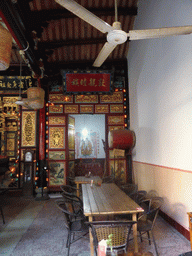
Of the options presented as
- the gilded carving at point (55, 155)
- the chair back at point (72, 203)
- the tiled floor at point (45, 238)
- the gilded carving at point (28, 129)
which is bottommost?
the tiled floor at point (45, 238)

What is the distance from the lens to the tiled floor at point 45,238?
9.30 feet

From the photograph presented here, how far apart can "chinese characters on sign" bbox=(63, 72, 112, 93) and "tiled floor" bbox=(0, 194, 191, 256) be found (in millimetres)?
4070

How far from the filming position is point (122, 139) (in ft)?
19.9

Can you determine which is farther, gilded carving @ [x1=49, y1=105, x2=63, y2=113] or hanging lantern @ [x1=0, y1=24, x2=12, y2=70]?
gilded carving @ [x1=49, y1=105, x2=63, y2=113]

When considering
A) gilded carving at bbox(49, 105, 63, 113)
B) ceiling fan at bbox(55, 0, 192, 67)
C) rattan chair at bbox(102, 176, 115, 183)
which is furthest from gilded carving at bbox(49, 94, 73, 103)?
ceiling fan at bbox(55, 0, 192, 67)

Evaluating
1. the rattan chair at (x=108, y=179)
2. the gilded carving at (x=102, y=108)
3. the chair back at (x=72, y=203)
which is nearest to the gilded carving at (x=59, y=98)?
the gilded carving at (x=102, y=108)

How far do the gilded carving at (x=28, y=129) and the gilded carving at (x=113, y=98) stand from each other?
8.81ft

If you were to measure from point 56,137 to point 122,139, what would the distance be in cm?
259

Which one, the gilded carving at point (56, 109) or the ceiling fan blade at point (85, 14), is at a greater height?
the ceiling fan blade at point (85, 14)

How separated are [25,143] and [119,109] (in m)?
3.76

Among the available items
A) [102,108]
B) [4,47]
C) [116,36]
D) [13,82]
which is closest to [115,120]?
[102,108]

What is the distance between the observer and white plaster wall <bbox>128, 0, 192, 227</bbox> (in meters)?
Answer: 3.23

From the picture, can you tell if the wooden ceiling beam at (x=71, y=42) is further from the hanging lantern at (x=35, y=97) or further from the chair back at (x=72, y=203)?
the chair back at (x=72, y=203)

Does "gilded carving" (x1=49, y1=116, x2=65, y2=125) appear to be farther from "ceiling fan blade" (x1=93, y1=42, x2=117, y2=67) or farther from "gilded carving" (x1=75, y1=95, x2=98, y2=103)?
"ceiling fan blade" (x1=93, y1=42, x2=117, y2=67)
